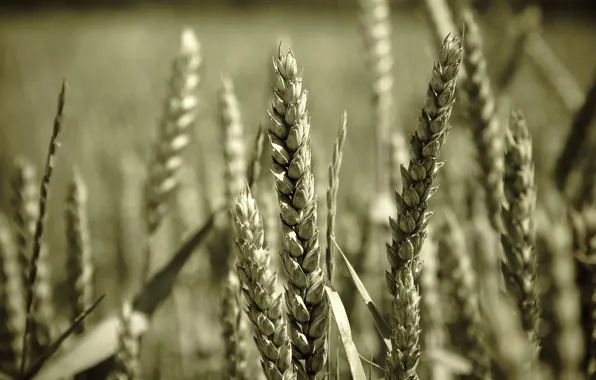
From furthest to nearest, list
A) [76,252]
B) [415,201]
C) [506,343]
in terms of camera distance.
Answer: [76,252] → [415,201] → [506,343]

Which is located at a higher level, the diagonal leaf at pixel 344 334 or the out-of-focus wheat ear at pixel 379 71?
the out-of-focus wheat ear at pixel 379 71

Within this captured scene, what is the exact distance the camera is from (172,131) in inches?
20.8

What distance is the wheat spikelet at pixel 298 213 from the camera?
0.94ft

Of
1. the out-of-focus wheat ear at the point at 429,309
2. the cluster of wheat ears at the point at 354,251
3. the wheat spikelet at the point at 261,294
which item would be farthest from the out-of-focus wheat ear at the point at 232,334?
the out-of-focus wheat ear at the point at 429,309

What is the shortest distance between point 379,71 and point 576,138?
0.86 ft

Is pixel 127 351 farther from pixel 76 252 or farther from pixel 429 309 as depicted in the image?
pixel 429 309

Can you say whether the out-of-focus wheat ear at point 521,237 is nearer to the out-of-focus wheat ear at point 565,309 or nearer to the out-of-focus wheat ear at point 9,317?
the out-of-focus wheat ear at point 565,309

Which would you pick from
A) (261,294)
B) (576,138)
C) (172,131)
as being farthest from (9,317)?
(576,138)

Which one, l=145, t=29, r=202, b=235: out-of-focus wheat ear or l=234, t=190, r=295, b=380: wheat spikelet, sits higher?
l=145, t=29, r=202, b=235: out-of-focus wheat ear

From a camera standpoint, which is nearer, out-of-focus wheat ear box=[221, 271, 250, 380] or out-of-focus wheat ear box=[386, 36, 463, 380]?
out-of-focus wheat ear box=[386, 36, 463, 380]

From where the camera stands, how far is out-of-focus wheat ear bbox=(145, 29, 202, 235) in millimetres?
524

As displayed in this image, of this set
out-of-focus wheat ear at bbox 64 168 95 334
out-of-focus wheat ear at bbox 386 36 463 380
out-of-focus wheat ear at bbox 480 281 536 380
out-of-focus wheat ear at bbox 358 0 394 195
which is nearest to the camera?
out-of-focus wheat ear at bbox 480 281 536 380

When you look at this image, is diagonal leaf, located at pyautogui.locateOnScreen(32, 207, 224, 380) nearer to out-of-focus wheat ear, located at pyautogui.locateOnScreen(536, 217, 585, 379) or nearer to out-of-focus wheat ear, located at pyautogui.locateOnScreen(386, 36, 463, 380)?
out-of-focus wheat ear, located at pyautogui.locateOnScreen(386, 36, 463, 380)

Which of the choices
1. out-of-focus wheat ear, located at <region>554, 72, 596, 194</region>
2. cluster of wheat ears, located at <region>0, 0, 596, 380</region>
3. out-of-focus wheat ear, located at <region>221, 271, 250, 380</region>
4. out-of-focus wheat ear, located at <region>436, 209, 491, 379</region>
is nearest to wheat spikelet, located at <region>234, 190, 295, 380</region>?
cluster of wheat ears, located at <region>0, 0, 596, 380</region>
